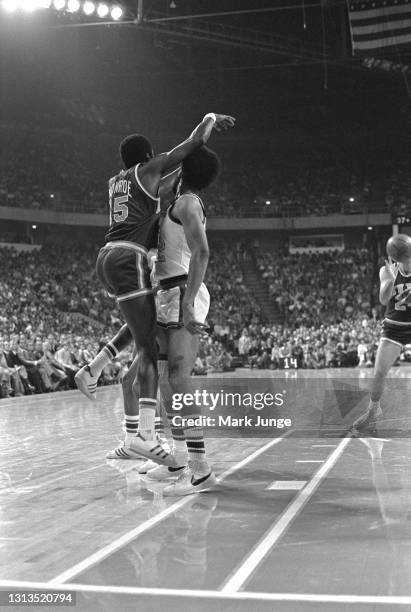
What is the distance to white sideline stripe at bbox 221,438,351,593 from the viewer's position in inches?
107

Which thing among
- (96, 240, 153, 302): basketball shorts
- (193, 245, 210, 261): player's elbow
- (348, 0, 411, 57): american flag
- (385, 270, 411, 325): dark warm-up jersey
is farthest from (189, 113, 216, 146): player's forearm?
(348, 0, 411, 57): american flag

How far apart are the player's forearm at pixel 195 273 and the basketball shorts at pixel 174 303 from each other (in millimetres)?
213

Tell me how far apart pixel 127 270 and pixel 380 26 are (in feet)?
47.7

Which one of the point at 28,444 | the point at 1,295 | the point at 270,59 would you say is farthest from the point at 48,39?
the point at 28,444

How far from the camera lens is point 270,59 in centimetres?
3497

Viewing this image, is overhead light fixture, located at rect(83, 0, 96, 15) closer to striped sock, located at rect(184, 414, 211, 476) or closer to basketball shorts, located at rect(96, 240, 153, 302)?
basketball shorts, located at rect(96, 240, 153, 302)

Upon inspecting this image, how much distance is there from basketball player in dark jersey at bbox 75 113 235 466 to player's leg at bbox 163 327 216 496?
176 millimetres

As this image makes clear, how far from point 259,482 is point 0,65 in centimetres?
3152

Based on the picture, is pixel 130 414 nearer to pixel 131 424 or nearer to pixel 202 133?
pixel 131 424

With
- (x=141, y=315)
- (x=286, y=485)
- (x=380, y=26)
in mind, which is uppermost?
(x=380, y=26)

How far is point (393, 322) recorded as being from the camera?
763 centimetres

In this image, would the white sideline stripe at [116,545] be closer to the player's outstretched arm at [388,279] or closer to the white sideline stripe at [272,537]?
the white sideline stripe at [272,537]

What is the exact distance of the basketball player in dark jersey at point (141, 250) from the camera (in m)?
4.96

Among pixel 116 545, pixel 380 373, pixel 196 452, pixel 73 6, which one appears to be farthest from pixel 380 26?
pixel 116 545
